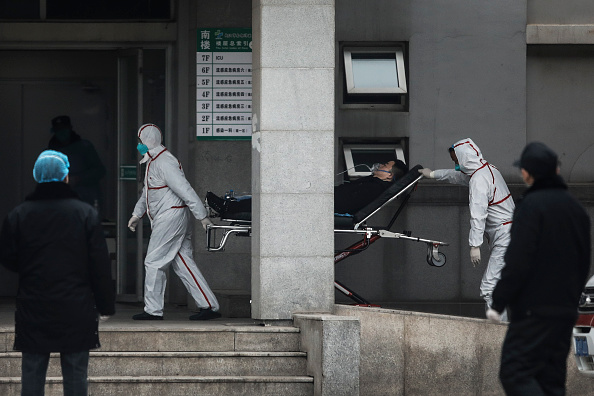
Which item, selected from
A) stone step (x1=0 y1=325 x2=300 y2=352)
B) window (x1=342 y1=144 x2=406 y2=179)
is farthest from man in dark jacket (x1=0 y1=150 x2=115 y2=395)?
window (x1=342 y1=144 x2=406 y2=179)

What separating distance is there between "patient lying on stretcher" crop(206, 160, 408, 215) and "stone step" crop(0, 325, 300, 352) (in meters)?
1.39

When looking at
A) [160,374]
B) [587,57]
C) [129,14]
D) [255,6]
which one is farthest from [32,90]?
[587,57]

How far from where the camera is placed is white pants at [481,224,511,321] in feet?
36.2

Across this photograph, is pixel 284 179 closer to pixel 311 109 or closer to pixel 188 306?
pixel 311 109

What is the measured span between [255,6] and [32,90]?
14.5 feet

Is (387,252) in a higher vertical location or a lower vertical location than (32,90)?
lower

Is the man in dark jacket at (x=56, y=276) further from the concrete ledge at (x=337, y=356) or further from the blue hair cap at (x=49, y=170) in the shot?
the concrete ledge at (x=337, y=356)

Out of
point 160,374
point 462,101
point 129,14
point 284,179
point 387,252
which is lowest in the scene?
point 160,374

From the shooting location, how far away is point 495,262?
437 inches

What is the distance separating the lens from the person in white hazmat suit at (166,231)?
11.2 meters

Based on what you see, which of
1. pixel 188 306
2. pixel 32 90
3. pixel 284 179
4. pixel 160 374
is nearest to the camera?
pixel 160 374

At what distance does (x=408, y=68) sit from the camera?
12906 millimetres

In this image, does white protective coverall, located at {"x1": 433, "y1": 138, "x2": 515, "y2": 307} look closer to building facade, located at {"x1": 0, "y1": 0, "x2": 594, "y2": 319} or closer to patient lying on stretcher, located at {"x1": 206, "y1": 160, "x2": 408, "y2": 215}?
patient lying on stretcher, located at {"x1": 206, "y1": 160, "x2": 408, "y2": 215}

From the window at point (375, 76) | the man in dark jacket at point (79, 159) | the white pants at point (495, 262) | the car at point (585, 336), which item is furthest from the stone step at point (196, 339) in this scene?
the man in dark jacket at point (79, 159)
